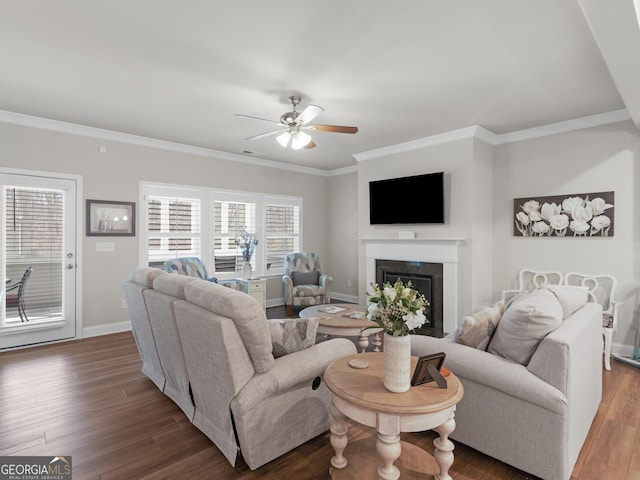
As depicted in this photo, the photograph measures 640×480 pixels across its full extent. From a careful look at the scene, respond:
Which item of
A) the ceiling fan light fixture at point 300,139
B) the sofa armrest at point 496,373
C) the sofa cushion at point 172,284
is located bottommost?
the sofa armrest at point 496,373

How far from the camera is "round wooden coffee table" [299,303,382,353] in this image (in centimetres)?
333

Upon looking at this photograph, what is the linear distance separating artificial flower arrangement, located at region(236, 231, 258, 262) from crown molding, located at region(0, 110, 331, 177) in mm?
1283

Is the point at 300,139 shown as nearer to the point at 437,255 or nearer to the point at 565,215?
the point at 437,255

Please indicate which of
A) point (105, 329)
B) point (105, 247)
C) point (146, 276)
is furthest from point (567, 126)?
point (105, 329)

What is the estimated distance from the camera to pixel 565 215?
427 cm

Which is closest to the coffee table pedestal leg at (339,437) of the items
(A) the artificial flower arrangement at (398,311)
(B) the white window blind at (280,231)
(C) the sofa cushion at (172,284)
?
(A) the artificial flower arrangement at (398,311)

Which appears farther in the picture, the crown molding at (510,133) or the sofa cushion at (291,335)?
the crown molding at (510,133)

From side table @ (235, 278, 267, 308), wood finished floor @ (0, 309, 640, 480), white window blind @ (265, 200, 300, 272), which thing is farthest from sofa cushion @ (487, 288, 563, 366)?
white window blind @ (265, 200, 300, 272)

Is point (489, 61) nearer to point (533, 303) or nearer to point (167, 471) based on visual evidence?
point (533, 303)

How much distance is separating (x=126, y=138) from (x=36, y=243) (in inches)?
67.9

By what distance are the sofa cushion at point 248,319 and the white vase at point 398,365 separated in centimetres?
67

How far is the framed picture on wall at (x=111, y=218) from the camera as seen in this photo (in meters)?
4.58

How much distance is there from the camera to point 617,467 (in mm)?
2018

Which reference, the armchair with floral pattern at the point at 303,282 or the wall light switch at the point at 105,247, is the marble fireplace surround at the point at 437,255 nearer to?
the armchair with floral pattern at the point at 303,282
